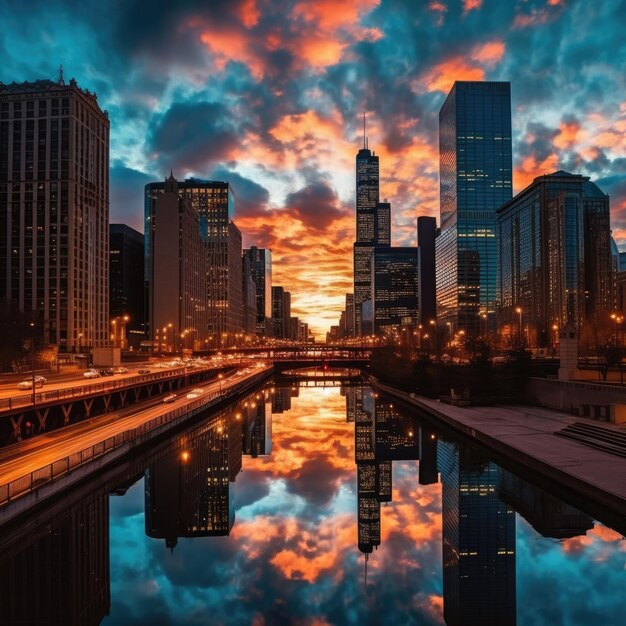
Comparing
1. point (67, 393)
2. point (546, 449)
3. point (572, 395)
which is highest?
point (67, 393)

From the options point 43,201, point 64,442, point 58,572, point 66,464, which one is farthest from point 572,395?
point 43,201

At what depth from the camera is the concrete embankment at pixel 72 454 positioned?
27.5 m

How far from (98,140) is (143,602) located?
16831 centimetres

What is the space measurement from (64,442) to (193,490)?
1160 cm

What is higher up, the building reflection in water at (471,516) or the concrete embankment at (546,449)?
the concrete embankment at (546,449)

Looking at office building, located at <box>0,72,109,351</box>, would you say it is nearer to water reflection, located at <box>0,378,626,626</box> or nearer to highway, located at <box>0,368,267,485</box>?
highway, located at <box>0,368,267,485</box>

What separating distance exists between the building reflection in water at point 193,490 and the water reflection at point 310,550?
0.17m

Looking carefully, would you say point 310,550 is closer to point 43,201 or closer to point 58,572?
point 58,572

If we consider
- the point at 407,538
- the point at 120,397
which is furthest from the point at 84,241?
the point at 407,538

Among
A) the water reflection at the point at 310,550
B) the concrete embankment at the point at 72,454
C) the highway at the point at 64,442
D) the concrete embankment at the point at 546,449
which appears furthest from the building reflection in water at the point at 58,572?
the concrete embankment at the point at 546,449

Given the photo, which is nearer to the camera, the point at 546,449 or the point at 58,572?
the point at 58,572

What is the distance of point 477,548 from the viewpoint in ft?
93.2

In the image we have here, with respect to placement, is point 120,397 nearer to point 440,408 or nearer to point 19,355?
point 19,355

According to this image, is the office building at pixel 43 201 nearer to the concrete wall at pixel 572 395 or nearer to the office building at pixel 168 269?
the office building at pixel 168 269
